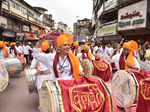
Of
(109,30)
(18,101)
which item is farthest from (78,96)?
(109,30)

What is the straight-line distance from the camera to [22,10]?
75.0 ft

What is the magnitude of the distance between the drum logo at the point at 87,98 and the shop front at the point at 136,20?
10.9 meters

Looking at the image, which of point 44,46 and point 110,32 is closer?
point 44,46

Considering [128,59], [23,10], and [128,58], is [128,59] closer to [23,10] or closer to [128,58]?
[128,58]

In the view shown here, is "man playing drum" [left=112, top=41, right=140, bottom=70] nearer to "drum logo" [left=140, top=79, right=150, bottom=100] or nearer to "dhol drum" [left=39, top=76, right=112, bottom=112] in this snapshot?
"drum logo" [left=140, top=79, right=150, bottom=100]

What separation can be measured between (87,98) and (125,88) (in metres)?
1.25

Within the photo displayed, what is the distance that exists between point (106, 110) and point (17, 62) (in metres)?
4.99

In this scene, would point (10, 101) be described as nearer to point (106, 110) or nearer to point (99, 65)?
point (99, 65)

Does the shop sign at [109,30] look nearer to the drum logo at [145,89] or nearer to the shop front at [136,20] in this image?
the shop front at [136,20]

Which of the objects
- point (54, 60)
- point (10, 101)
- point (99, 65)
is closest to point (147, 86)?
point (54, 60)

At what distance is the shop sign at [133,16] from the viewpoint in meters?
11.4

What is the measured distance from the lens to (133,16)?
12648mm

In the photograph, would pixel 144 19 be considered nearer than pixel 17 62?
No

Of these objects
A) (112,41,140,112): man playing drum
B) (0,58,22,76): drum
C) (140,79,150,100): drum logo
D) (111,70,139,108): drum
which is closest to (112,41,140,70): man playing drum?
(112,41,140,112): man playing drum
